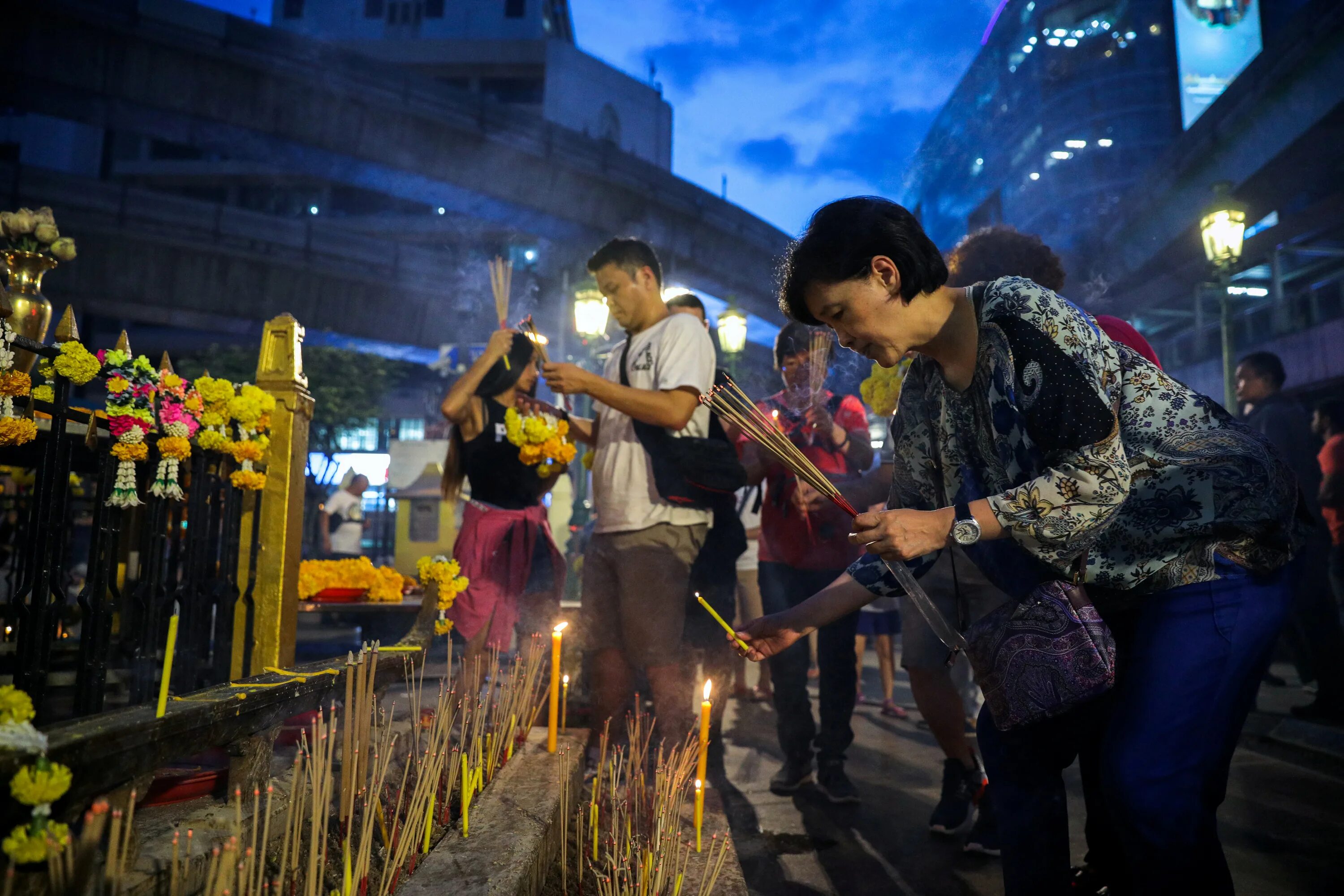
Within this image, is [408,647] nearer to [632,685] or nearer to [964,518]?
[632,685]

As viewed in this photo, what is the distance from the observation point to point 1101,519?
1.60 m

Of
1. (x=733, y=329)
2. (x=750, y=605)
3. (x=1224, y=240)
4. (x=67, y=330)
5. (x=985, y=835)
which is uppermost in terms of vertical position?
(x=1224, y=240)

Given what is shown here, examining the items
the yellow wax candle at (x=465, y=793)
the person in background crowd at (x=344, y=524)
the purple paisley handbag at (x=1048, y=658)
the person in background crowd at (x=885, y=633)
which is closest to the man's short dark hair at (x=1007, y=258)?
the purple paisley handbag at (x=1048, y=658)

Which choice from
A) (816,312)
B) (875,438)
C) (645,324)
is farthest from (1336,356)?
(875,438)

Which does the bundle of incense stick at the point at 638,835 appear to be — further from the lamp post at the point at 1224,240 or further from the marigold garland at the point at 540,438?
the lamp post at the point at 1224,240

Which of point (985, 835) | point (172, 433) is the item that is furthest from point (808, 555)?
point (172, 433)

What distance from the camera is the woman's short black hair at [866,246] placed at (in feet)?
5.82

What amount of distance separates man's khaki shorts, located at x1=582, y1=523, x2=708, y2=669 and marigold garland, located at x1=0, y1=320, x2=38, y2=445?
177 cm

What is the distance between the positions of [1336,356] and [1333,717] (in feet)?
30.2

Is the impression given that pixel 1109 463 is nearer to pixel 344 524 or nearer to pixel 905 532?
pixel 905 532

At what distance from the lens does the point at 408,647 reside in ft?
9.78

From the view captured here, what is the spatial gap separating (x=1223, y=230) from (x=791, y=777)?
6.63 metres

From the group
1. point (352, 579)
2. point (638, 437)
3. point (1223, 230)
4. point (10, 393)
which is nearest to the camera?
point (10, 393)

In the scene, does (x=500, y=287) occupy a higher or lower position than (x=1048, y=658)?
higher
